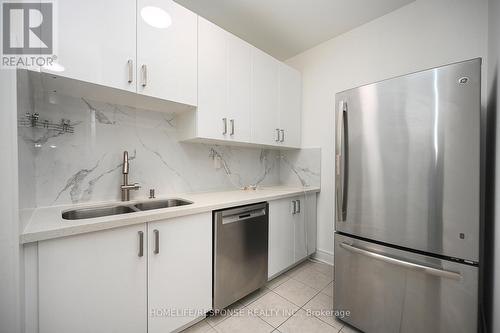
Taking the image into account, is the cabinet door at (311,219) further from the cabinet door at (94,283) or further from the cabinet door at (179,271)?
the cabinet door at (94,283)

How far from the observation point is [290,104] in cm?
236

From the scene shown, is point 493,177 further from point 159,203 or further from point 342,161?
point 159,203

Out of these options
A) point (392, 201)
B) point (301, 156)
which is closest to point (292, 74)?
point (301, 156)

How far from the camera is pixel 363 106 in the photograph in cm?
130

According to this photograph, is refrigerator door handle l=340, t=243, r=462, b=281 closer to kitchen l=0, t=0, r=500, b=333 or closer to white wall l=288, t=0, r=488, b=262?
kitchen l=0, t=0, r=500, b=333

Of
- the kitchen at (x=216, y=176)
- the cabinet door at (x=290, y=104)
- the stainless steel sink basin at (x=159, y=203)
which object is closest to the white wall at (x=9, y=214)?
the kitchen at (x=216, y=176)

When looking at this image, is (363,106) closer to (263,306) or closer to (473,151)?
(473,151)

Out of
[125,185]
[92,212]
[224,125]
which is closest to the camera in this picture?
[92,212]

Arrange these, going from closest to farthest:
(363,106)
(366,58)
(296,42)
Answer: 1. (363,106)
2. (366,58)
3. (296,42)

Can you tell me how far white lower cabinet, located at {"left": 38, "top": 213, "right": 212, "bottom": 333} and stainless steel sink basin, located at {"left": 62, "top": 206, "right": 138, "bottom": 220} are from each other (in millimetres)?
331

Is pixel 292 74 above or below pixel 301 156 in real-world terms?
above

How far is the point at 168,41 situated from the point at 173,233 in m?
1.29

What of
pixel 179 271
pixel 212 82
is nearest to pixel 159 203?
pixel 179 271

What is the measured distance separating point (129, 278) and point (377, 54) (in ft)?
8.82
